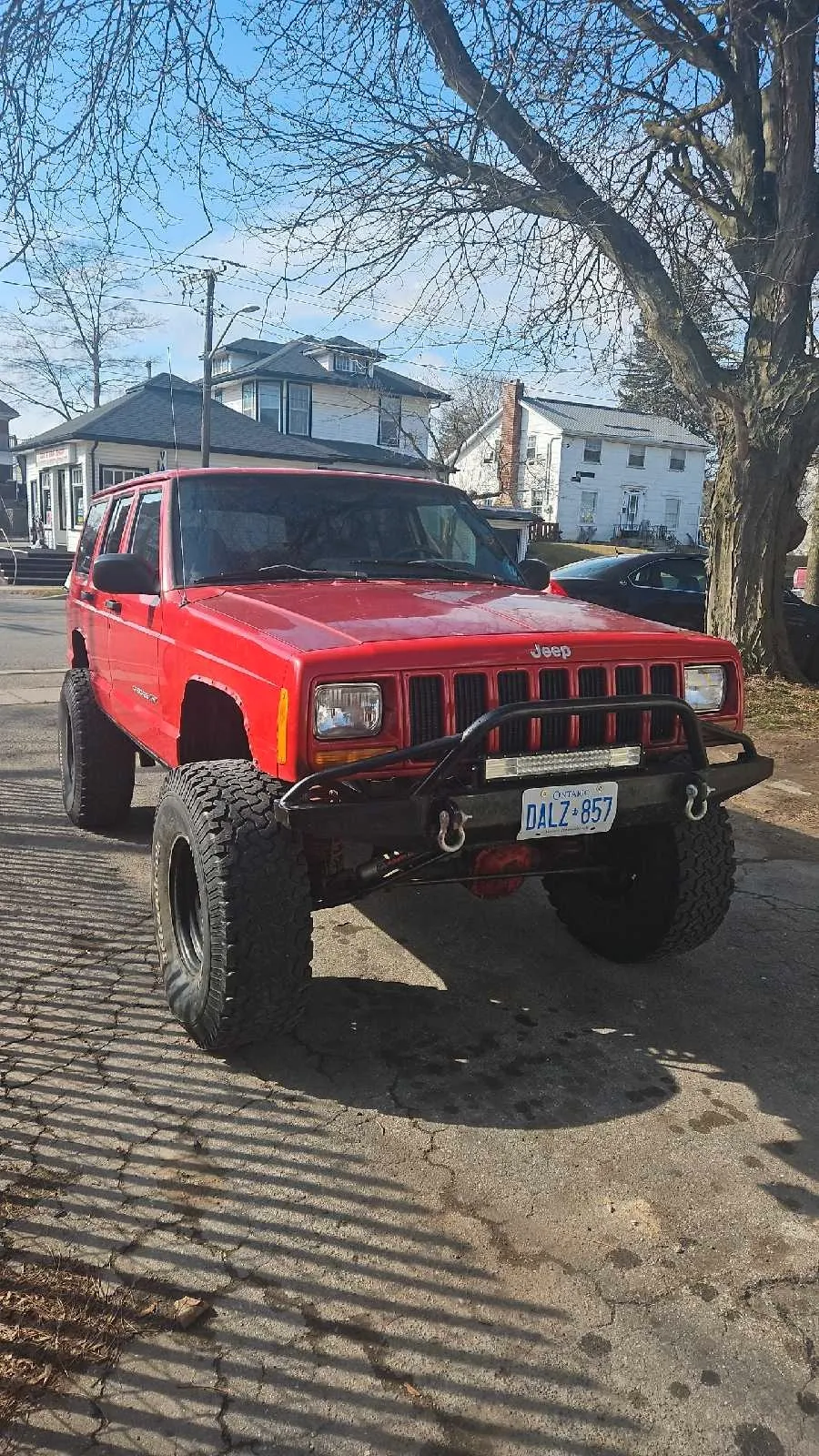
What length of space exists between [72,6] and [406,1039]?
739 cm

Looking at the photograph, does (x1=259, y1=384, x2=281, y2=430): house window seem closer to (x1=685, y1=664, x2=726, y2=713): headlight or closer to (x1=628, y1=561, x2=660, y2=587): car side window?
(x1=628, y1=561, x2=660, y2=587): car side window

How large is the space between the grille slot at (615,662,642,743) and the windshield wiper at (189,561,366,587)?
49.5 inches

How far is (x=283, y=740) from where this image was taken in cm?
290

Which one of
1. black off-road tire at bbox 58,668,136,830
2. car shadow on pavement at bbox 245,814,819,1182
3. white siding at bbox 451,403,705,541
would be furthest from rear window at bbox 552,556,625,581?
white siding at bbox 451,403,705,541

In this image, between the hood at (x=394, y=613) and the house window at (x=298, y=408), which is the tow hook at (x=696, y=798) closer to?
the hood at (x=394, y=613)

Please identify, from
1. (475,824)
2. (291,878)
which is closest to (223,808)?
(291,878)

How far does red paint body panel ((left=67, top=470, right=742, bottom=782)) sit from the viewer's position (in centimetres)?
291

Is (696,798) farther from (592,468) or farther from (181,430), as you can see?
(592,468)

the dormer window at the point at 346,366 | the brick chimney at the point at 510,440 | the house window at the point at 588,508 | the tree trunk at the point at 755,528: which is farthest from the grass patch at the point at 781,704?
the house window at the point at 588,508

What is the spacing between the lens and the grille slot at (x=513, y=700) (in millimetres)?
3072

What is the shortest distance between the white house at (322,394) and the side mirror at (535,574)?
116 ft

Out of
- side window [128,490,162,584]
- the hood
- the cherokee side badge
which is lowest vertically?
the cherokee side badge

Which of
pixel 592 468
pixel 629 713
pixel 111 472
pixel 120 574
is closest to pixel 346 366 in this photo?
pixel 111 472

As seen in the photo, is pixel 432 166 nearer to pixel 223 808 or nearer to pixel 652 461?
pixel 223 808
